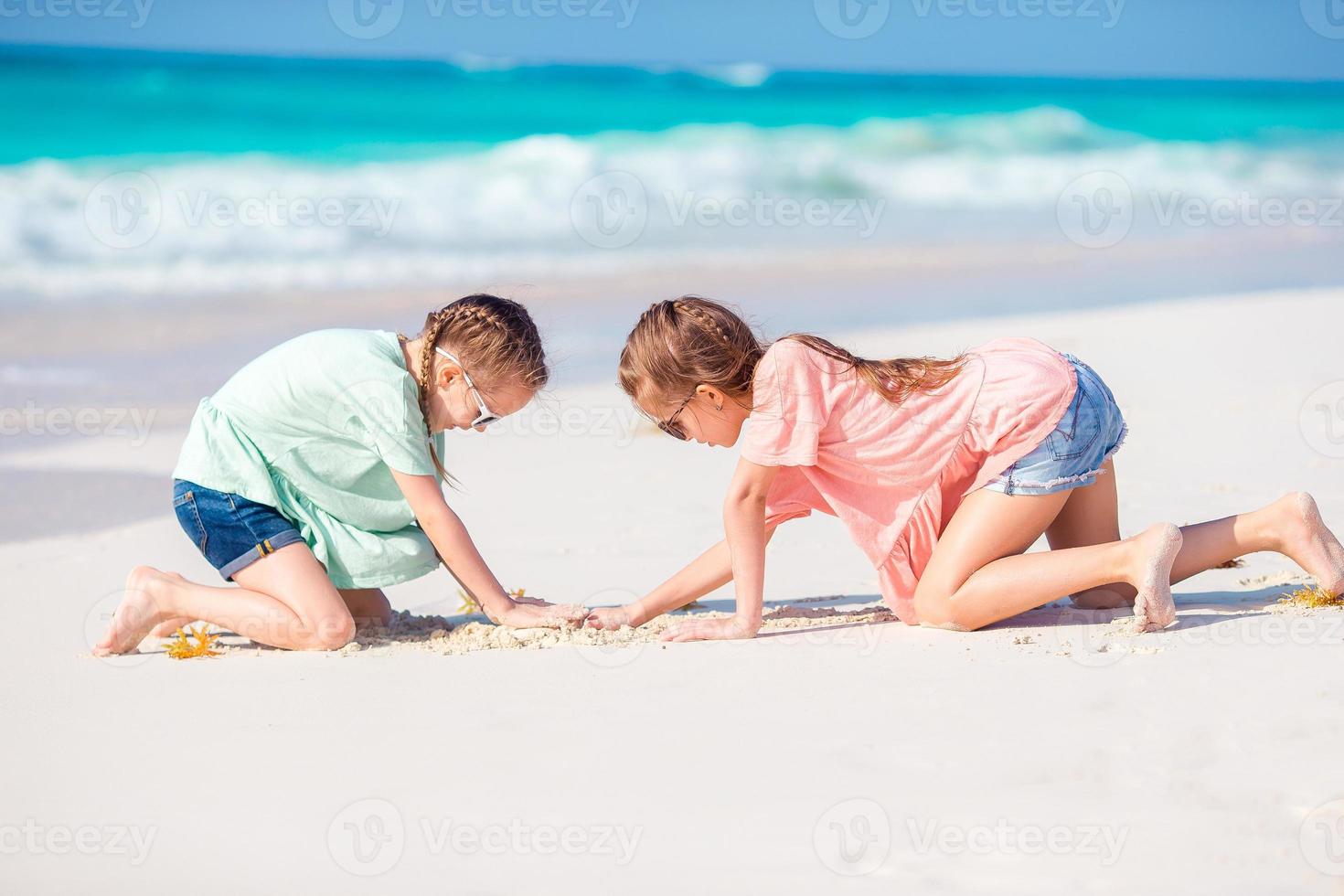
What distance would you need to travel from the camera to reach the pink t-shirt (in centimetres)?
318

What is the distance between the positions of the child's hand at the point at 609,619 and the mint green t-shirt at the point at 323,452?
1.88 ft

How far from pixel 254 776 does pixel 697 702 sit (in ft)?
3.12

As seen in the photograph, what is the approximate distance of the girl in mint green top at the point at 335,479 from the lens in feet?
11.2

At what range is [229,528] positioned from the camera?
138 inches

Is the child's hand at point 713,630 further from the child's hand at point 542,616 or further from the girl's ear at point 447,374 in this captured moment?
the girl's ear at point 447,374

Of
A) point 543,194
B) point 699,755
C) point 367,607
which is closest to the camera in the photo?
point 699,755

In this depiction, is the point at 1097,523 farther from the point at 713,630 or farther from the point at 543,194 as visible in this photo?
the point at 543,194

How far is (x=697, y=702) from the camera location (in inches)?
110

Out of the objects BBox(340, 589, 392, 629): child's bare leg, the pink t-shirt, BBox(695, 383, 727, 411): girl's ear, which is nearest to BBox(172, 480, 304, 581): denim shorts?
BBox(340, 589, 392, 629): child's bare leg

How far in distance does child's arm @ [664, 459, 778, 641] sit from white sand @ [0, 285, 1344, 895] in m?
0.08

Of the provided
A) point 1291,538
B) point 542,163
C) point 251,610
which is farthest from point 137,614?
point 542,163

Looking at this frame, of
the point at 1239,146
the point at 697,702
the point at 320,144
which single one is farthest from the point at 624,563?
the point at 1239,146

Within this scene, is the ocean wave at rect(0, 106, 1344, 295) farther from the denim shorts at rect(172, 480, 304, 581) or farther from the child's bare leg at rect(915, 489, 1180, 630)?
the child's bare leg at rect(915, 489, 1180, 630)

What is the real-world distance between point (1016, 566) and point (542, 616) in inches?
50.4
